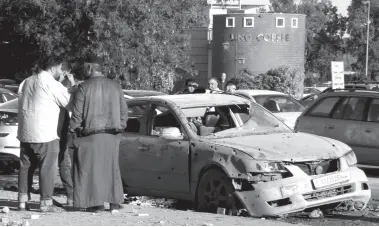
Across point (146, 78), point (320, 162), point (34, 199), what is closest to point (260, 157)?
point (320, 162)

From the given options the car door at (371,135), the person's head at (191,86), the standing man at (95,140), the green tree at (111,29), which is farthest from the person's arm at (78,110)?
the green tree at (111,29)

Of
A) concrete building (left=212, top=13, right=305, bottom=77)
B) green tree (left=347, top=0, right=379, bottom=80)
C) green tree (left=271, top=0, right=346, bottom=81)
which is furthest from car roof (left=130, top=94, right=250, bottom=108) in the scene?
green tree (left=271, top=0, right=346, bottom=81)

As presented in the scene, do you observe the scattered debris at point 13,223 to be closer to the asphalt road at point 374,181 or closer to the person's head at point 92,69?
the person's head at point 92,69

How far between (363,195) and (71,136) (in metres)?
3.69

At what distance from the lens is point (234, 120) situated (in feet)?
37.6

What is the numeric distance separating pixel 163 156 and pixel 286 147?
66.6 inches

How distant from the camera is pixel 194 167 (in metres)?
10.6

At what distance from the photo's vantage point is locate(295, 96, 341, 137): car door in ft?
55.3

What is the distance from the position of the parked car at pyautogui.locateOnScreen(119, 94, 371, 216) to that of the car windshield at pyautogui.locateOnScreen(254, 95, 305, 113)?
30.7 feet

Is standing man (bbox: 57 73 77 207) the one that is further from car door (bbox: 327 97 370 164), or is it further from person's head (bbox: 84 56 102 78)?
car door (bbox: 327 97 370 164)

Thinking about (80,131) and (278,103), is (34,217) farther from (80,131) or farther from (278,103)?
(278,103)

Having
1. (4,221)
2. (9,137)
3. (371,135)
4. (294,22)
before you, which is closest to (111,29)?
(9,137)

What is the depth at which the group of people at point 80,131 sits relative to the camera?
9.67 metres

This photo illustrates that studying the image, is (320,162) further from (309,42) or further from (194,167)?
(309,42)
